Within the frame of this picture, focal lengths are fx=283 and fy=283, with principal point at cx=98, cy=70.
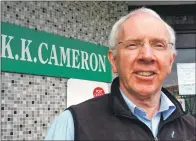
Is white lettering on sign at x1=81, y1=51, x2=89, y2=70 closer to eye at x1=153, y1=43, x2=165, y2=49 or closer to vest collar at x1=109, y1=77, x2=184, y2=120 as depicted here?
vest collar at x1=109, y1=77, x2=184, y2=120

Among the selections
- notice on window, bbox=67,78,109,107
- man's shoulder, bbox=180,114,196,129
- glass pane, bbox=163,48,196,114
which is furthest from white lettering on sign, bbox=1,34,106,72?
man's shoulder, bbox=180,114,196,129

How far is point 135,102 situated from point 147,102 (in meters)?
0.05

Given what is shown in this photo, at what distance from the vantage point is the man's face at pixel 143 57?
1167mm

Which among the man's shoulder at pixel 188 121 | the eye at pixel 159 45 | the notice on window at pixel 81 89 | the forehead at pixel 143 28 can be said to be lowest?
the man's shoulder at pixel 188 121

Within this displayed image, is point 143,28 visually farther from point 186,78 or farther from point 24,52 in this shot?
point 186,78

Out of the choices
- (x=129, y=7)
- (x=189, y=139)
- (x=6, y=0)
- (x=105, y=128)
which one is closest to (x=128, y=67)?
(x=105, y=128)

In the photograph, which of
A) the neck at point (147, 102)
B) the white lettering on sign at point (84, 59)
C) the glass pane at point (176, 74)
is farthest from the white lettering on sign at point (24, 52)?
the glass pane at point (176, 74)

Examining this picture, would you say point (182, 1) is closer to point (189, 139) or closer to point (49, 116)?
point (49, 116)

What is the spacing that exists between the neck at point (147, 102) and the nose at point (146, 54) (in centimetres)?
17

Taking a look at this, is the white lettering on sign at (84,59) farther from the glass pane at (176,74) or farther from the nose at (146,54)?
the nose at (146,54)

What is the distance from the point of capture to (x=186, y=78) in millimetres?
3107

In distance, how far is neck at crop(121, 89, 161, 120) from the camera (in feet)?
4.05

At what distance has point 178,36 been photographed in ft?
10.3

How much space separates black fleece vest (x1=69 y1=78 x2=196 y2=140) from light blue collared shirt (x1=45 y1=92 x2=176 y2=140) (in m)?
0.02
